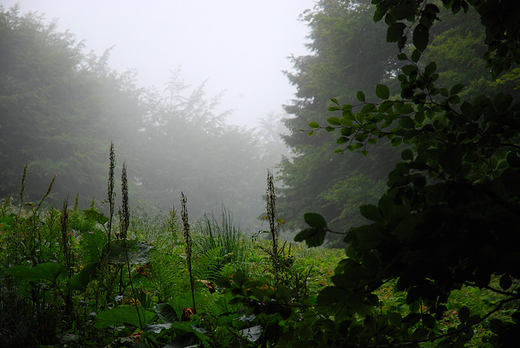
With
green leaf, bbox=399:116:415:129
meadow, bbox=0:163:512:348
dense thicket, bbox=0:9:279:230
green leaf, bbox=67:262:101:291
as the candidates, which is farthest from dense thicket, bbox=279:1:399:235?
dense thicket, bbox=0:9:279:230

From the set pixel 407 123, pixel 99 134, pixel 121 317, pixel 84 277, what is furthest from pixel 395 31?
pixel 99 134

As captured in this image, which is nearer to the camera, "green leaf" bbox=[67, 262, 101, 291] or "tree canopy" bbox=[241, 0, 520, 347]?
"tree canopy" bbox=[241, 0, 520, 347]

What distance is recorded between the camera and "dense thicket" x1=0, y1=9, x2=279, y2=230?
16047mm

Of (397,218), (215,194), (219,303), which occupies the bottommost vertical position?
(219,303)

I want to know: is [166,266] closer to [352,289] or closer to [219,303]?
[219,303]

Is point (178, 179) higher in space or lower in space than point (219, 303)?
higher

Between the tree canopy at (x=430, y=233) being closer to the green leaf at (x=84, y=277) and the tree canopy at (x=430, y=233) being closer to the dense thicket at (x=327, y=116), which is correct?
the green leaf at (x=84, y=277)

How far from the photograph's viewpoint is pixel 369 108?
3.18 feet

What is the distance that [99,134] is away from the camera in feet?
66.1

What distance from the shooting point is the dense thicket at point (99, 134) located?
16047mm

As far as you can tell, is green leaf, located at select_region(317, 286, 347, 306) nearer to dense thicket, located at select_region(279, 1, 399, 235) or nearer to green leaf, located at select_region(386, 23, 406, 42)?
green leaf, located at select_region(386, 23, 406, 42)

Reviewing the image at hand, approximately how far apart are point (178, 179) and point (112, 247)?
24495 mm

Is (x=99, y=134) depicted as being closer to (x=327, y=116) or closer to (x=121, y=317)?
(x=327, y=116)

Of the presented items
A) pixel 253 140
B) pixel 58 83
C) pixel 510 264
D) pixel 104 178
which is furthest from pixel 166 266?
pixel 253 140
